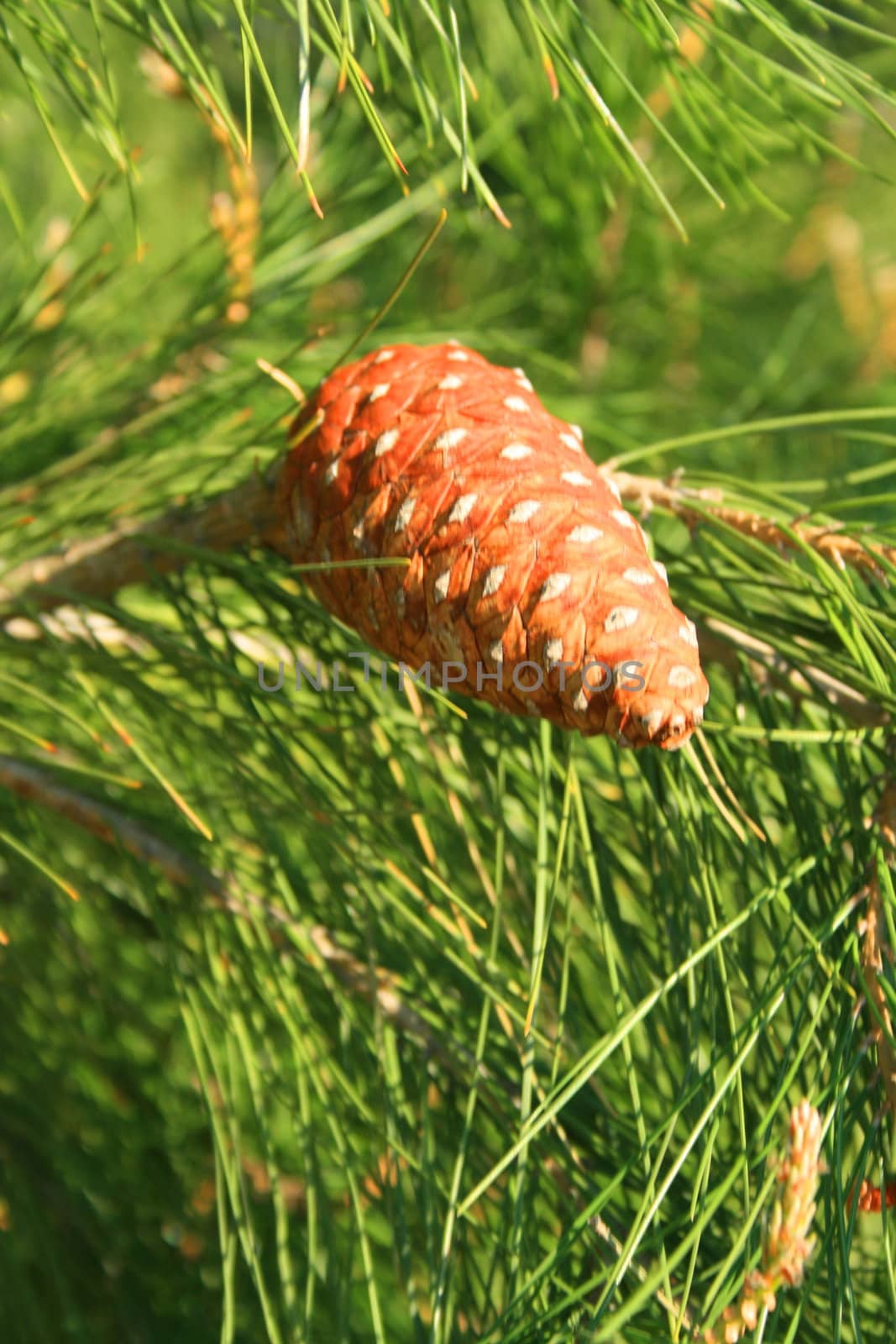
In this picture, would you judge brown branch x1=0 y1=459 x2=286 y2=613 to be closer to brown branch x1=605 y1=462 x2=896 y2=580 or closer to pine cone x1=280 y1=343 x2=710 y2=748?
pine cone x1=280 y1=343 x2=710 y2=748

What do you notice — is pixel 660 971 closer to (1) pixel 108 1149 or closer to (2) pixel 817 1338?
(2) pixel 817 1338

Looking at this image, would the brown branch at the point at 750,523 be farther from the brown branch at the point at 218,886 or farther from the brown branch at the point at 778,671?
the brown branch at the point at 218,886

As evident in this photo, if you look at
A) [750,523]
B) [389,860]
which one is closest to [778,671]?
[750,523]

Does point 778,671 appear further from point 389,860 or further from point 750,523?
point 389,860

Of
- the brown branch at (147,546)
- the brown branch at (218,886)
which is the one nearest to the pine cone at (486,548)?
the brown branch at (147,546)

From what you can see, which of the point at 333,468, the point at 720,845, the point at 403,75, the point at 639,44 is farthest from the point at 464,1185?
the point at 639,44

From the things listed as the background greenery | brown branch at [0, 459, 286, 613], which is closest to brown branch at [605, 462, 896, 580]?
the background greenery
